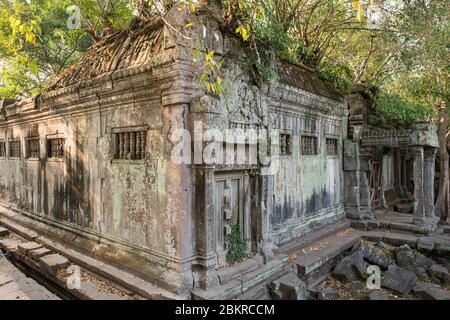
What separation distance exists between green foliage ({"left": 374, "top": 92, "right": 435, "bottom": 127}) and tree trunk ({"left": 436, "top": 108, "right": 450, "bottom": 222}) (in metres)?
0.86

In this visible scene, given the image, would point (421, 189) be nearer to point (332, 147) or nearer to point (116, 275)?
point (332, 147)

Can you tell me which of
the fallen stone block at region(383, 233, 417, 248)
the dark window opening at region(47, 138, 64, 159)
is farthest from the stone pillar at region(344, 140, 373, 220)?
the dark window opening at region(47, 138, 64, 159)

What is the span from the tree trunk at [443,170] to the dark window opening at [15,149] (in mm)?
13437

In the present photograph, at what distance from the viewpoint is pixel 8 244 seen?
7.21m

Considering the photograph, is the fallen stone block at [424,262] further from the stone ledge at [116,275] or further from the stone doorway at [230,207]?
the stone ledge at [116,275]

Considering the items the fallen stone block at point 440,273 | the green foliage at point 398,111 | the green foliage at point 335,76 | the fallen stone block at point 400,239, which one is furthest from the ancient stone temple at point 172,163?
the fallen stone block at point 440,273

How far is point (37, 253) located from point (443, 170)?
11852 mm

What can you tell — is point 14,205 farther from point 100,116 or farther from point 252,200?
point 252,200

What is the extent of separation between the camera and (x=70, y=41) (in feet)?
40.2

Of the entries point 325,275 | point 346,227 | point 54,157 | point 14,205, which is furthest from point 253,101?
point 14,205

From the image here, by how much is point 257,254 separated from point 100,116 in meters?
3.93

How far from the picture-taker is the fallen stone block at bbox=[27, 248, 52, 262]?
6.03 meters

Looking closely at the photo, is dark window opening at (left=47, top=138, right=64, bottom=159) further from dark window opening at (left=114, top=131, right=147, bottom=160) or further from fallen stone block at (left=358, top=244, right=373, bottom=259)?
fallen stone block at (left=358, top=244, right=373, bottom=259)

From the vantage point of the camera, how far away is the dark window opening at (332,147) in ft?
29.4
